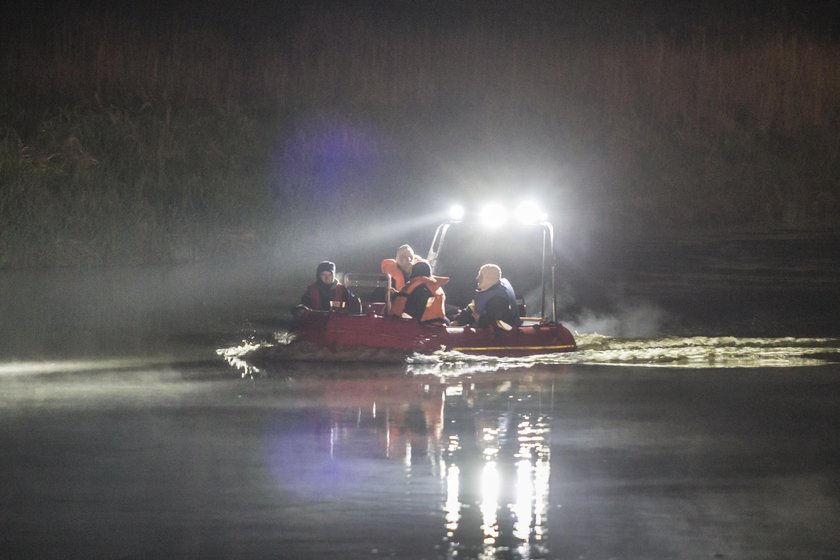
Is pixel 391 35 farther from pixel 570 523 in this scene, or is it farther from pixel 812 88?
pixel 570 523

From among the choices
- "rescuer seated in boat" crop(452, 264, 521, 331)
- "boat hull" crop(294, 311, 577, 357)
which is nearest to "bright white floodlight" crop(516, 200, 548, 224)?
"rescuer seated in boat" crop(452, 264, 521, 331)

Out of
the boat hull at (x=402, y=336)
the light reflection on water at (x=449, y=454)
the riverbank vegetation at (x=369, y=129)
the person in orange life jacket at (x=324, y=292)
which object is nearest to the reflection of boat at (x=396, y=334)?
the boat hull at (x=402, y=336)

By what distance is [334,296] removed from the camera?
18031 mm

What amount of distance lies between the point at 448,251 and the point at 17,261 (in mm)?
15187

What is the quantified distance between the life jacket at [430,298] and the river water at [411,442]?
469 mm

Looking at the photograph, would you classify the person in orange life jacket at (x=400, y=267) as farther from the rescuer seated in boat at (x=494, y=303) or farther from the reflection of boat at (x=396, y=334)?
the rescuer seated in boat at (x=494, y=303)

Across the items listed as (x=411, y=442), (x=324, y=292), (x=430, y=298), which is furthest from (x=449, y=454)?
(x=324, y=292)

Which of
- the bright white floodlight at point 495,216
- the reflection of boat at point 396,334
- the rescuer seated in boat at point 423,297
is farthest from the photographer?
the bright white floodlight at point 495,216

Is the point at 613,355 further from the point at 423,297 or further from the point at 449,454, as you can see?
the point at 449,454

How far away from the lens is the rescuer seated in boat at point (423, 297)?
17.6m

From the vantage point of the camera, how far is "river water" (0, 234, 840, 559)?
951cm

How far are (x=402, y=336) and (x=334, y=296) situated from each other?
924mm

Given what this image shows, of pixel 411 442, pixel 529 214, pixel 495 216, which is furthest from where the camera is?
pixel 495 216

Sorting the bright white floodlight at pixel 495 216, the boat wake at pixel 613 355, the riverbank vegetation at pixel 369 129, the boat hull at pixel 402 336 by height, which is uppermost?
the riverbank vegetation at pixel 369 129
